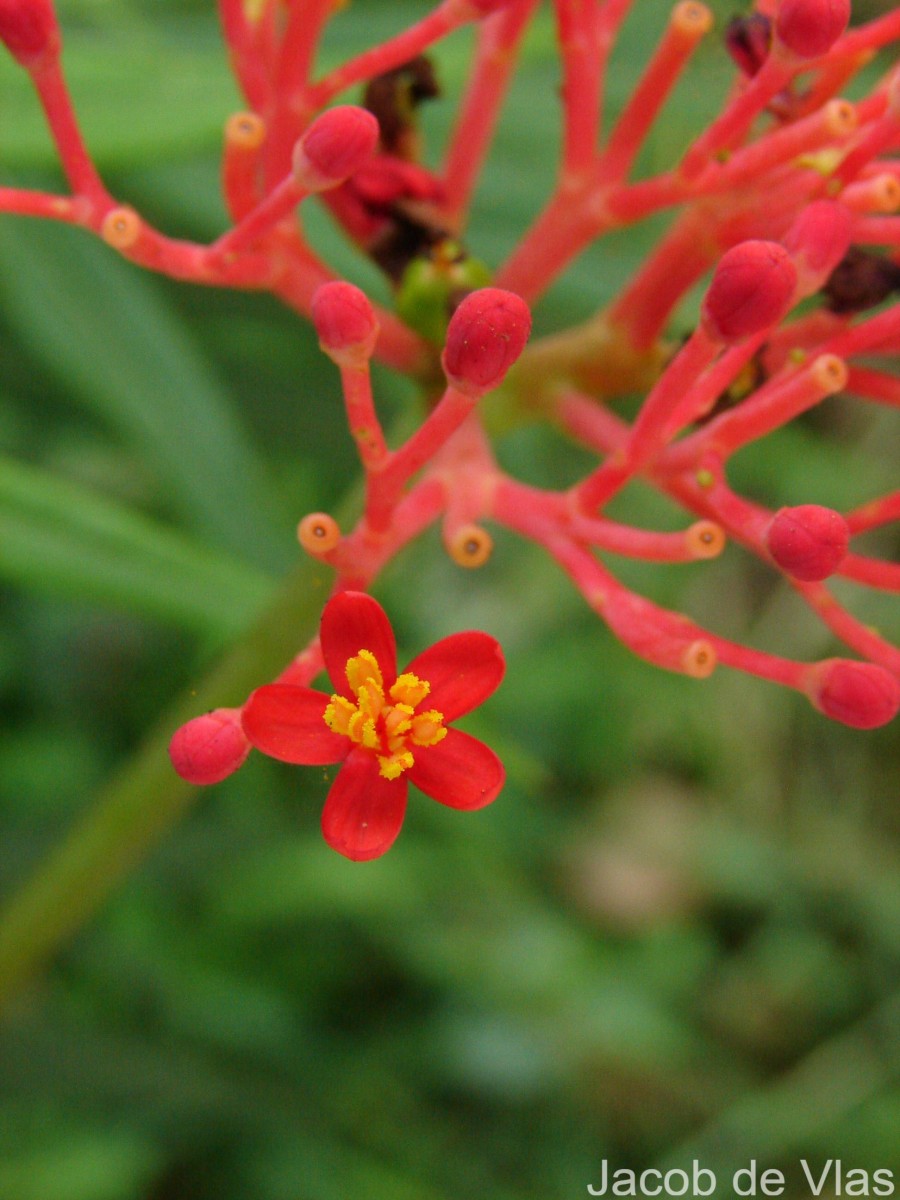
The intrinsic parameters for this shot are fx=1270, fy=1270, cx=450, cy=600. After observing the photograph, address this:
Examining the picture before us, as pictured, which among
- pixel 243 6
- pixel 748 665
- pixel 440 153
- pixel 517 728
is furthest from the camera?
pixel 517 728

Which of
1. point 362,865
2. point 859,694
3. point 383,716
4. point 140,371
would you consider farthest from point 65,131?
point 362,865

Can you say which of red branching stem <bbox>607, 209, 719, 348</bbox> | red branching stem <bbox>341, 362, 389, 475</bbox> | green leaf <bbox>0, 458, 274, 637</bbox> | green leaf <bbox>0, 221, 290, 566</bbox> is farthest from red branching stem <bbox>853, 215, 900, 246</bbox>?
green leaf <bbox>0, 221, 290, 566</bbox>

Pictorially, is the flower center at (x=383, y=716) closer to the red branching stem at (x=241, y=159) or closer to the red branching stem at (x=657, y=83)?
the red branching stem at (x=241, y=159)

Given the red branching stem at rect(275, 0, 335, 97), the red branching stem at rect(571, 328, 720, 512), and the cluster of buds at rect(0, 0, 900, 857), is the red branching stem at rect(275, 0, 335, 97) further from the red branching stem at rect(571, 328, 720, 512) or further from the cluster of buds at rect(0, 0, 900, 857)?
the red branching stem at rect(571, 328, 720, 512)

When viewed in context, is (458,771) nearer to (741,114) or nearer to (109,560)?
(741,114)

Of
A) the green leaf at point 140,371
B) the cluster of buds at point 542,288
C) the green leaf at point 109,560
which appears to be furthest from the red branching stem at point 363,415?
the green leaf at point 140,371

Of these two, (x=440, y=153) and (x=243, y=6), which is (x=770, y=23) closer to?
(x=243, y=6)

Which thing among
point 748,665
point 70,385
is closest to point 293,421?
point 70,385
